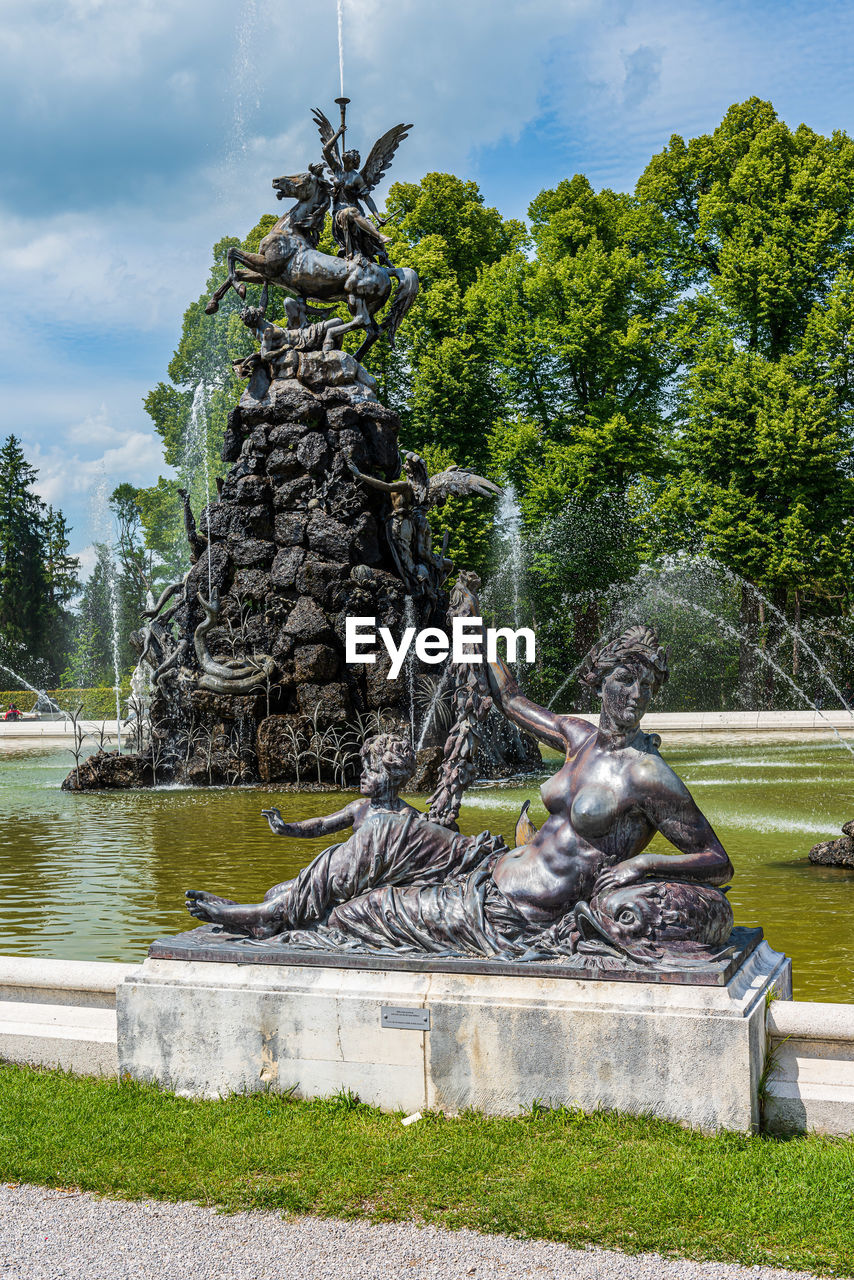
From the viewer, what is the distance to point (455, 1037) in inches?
168

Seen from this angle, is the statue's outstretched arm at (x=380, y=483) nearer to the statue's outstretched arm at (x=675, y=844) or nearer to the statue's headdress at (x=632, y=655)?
the statue's headdress at (x=632, y=655)

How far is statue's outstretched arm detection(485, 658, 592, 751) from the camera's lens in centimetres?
480

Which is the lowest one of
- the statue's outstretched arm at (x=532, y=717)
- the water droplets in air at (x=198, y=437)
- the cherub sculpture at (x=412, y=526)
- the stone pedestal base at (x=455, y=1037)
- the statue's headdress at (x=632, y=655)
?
the stone pedestal base at (x=455, y=1037)

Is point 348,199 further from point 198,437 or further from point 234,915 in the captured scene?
point 198,437

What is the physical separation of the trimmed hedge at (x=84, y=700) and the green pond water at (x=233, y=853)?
1615 centimetres

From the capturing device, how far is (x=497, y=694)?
505 cm

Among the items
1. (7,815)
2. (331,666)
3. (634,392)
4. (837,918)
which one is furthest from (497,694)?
(634,392)

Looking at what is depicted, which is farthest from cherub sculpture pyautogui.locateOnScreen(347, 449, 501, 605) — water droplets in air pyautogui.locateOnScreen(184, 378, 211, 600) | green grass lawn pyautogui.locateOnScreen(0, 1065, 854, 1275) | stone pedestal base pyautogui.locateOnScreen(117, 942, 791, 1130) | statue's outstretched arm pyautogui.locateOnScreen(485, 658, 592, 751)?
water droplets in air pyautogui.locateOnScreen(184, 378, 211, 600)

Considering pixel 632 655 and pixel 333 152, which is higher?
pixel 333 152

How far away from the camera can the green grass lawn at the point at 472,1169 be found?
11.4ft

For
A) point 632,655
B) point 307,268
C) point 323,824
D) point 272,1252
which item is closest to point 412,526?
point 307,268

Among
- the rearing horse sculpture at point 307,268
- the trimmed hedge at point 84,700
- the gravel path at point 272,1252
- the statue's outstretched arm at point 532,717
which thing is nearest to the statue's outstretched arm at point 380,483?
the rearing horse sculpture at point 307,268

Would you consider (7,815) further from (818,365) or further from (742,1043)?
(818,365)

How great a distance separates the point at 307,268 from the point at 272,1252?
1754 centimetres
